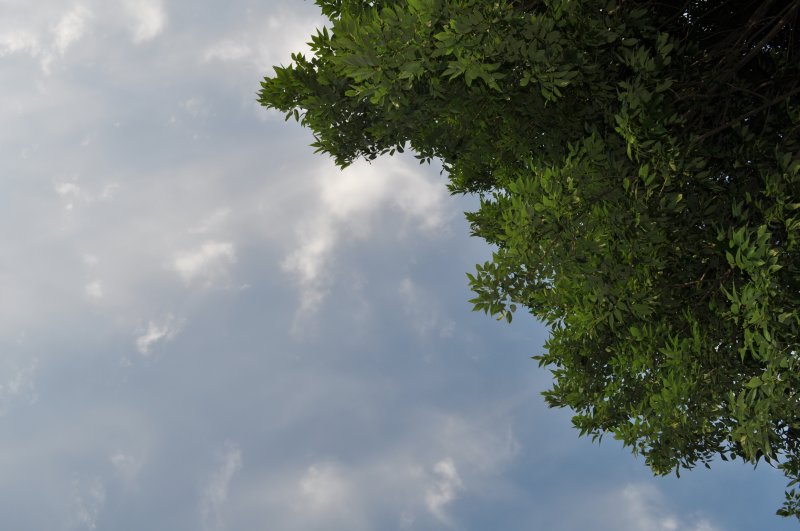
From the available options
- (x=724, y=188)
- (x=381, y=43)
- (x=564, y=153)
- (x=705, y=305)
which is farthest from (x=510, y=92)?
(x=705, y=305)

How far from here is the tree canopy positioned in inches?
298

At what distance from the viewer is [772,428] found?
288 inches

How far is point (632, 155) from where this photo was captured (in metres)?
8.70

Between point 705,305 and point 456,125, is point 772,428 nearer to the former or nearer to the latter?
point 705,305

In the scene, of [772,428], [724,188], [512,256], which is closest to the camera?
[772,428]

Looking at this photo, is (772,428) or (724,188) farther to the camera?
(724,188)

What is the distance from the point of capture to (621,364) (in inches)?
387

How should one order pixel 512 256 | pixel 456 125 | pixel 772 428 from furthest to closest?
pixel 456 125, pixel 512 256, pixel 772 428

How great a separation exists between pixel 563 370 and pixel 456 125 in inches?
205

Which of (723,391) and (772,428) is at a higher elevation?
(723,391)

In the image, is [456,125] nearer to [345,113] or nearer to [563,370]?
[345,113]

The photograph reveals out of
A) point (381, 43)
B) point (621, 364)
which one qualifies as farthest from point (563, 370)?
point (381, 43)

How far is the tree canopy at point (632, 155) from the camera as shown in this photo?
7578 mm

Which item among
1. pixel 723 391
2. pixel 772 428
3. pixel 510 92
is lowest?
pixel 772 428
